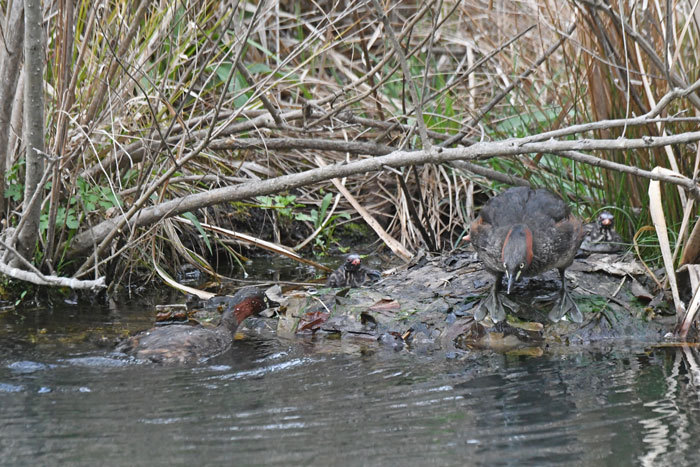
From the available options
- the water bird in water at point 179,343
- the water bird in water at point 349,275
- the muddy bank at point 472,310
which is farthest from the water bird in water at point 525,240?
the water bird in water at point 179,343

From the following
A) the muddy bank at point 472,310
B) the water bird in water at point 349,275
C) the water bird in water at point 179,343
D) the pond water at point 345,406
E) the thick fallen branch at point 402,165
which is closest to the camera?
the pond water at point 345,406

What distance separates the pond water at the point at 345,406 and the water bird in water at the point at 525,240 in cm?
47

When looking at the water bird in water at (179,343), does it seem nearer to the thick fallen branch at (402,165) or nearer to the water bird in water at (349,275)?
the thick fallen branch at (402,165)

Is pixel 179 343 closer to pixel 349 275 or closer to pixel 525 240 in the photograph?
pixel 349 275

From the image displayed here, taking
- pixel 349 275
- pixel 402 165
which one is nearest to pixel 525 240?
pixel 402 165

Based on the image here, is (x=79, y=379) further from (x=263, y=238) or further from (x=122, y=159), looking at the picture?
(x=263, y=238)

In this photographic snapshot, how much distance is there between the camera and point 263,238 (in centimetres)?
845

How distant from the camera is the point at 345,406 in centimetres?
425

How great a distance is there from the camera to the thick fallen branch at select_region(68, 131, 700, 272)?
4.82 metres

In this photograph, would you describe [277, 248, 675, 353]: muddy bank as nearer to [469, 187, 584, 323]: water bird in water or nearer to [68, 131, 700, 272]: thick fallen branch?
[469, 187, 584, 323]: water bird in water

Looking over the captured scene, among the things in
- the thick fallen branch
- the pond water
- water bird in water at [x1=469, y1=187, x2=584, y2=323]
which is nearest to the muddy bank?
water bird in water at [x1=469, y1=187, x2=584, y2=323]

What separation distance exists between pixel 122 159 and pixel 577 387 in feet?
13.4

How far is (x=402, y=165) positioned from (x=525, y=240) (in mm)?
888

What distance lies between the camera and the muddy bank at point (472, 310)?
5645 millimetres
